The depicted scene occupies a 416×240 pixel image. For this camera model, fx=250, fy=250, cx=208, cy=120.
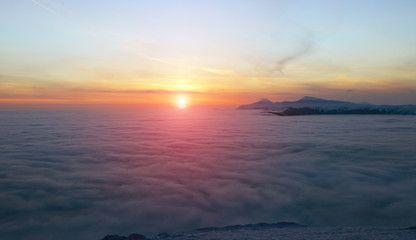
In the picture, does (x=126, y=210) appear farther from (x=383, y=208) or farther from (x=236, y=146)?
(x=236, y=146)

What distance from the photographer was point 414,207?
269 inches

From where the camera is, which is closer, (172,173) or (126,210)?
(126,210)

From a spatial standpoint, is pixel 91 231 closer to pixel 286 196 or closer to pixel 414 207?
pixel 286 196

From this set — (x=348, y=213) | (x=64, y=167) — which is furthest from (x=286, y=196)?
(x=64, y=167)

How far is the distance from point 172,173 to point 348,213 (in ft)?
21.0

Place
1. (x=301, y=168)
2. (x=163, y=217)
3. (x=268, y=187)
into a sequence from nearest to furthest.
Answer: (x=163, y=217) < (x=268, y=187) < (x=301, y=168)

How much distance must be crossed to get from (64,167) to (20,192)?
3.18 m

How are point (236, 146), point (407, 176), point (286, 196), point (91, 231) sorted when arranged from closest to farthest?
point (91, 231), point (286, 196), point (407, 176), point (236, 146)

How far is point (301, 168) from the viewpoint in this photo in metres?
11.1

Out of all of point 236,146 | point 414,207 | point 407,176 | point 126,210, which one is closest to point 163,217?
point 126,210

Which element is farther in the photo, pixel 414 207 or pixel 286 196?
pixel 286 196

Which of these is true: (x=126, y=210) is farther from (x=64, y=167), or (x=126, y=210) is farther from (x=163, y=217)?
(x=64, y=167)

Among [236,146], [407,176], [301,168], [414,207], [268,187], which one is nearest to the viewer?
[414,207]

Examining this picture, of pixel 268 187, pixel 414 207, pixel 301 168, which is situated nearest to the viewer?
pixel 414 207
